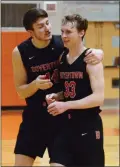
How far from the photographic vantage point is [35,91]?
10.7 feet

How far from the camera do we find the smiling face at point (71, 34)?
299 centimetres

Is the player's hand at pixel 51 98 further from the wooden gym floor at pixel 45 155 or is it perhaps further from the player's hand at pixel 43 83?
the wooden gym floor at pixel 45 155

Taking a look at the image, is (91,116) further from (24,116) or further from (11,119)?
(11,119)

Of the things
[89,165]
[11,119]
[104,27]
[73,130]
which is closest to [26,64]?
[73,130]

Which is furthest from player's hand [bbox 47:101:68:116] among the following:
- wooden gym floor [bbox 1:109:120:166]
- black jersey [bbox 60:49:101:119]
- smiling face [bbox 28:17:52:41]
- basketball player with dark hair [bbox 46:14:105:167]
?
wooden gym floor [bbox 1:109:120:166]

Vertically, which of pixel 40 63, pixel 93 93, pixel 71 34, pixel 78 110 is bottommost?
pixel 78 110

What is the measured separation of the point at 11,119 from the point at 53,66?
6.49m

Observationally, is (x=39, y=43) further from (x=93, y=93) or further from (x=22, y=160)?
(x=22, y=160)

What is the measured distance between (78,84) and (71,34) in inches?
14.6

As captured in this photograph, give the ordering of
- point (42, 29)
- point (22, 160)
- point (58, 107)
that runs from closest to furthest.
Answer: point (58, 107), point (42, 29), point (22, 160)

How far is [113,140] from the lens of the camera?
24.1ft

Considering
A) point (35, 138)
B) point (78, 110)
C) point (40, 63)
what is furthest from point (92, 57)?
point (35, 138)

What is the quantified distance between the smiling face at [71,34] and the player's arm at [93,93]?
0.21 meters

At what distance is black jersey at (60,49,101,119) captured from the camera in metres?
2.99
